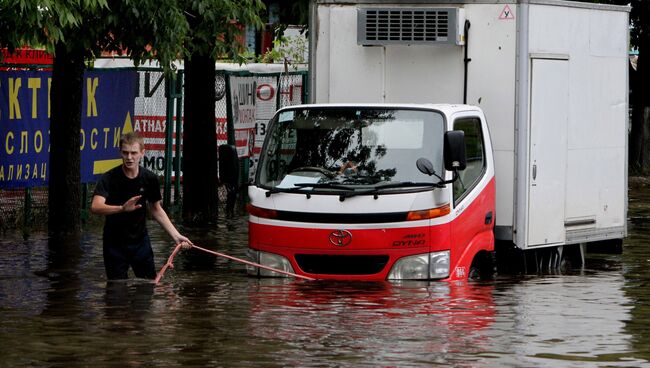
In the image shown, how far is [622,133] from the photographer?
17359mm

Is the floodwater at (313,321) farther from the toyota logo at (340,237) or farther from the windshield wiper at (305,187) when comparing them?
the windshield wiper at (305,187)

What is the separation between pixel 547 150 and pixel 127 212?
14.8ft

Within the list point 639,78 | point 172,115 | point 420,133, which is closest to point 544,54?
point 420,133

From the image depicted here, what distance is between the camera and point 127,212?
42.7ft

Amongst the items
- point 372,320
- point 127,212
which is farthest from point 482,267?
point 127,212

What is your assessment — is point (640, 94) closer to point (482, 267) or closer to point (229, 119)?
point (229, 119)

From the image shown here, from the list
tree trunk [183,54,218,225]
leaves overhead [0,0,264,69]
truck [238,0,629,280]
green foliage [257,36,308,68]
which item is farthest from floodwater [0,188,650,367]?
green foliage [257,36,308,68]

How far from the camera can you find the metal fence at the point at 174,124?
70.0 feet

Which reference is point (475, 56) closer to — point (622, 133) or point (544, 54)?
point (544, 54)

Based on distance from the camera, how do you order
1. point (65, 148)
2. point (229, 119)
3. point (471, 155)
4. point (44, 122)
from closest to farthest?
A: point (471, 155) < point (65, 148) < point (44, 122) < point (229, 119)

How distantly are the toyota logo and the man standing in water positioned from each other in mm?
1303

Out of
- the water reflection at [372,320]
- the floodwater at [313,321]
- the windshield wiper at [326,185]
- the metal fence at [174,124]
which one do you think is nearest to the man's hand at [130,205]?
the floodwater at [313,321]

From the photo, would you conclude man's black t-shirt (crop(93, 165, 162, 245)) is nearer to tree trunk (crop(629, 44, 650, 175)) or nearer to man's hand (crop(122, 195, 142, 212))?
man's hand (crop(122, 195, 142, 212))

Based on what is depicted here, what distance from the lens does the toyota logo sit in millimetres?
13664
